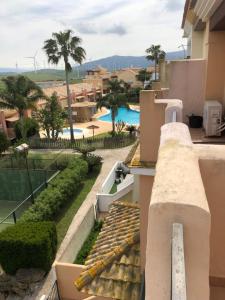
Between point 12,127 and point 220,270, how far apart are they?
3173 centimetres

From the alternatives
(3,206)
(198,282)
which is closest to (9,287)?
(3,206)

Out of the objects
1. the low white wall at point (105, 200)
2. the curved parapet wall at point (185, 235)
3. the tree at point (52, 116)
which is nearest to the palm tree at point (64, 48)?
the tree at point (52, 116)

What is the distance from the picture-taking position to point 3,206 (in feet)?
55.7

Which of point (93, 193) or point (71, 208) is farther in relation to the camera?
point (93, 193)

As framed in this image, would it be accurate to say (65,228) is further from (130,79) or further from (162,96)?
(130,79)

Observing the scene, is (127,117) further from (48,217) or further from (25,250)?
(25,250)

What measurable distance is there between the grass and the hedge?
321mm

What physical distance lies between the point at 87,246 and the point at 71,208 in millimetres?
3842

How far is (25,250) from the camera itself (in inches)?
430

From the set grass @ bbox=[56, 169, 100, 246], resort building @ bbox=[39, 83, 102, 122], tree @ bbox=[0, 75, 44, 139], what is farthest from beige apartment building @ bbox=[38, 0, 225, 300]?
resort building @ bbox=[39, 83, 102, 122]

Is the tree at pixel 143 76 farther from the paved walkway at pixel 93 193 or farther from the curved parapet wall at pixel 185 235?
the curved parapet wall at pixel 185 235

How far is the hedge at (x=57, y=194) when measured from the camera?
13742mm

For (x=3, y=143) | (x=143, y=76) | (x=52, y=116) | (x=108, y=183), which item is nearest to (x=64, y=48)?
(x=52, y=116)

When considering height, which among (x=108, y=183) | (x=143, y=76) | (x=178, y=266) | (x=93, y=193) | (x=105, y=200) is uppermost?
(x=143, y=76)
